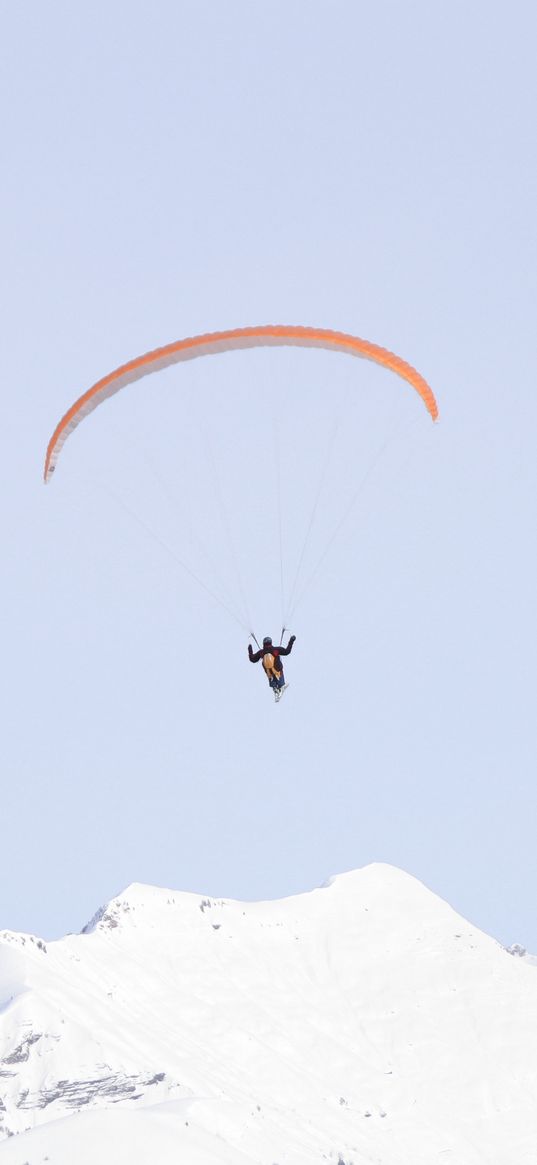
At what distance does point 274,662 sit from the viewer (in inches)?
2400

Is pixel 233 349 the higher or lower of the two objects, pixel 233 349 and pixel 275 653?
the higher

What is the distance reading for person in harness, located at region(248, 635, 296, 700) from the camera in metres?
61.0

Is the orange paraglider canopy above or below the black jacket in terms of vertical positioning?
above

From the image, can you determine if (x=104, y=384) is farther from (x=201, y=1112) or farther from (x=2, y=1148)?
(x=201, y=1112)

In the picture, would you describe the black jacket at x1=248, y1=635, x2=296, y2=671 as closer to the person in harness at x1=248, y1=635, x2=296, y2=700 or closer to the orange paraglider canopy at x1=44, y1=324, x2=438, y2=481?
the person in harness at x1=248, y1=635, x2=296, y2=700

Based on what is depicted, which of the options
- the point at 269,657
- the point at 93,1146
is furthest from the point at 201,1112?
the point at 269,657

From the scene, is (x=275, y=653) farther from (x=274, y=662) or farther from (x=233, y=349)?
(x=233, y=349)

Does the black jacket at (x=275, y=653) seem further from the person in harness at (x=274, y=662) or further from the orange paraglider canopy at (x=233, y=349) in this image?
the orange paraglider canopy at (x=233, y=349)

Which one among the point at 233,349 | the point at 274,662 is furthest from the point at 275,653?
the point at 233,349

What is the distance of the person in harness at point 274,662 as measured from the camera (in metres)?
61.0

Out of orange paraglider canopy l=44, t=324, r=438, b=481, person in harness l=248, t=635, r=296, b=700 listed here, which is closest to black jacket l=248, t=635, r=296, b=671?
person in harness l=248, t=635, r=296, b=700

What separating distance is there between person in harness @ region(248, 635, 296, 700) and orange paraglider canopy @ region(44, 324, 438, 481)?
935cm

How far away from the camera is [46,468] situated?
6372 cm

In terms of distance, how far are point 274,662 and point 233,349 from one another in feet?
34.5
